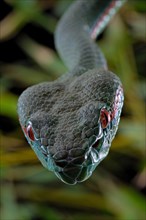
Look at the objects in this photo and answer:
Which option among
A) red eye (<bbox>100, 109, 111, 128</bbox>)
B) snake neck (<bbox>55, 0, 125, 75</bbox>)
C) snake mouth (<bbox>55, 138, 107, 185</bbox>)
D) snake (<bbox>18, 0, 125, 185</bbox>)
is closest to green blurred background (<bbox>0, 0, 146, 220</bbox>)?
snake neck (<bbox>55, 0, 125, 75</bbox>)

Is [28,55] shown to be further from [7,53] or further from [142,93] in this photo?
[142,93]

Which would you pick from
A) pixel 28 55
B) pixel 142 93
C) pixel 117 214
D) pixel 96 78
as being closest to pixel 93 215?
pixel 117 214

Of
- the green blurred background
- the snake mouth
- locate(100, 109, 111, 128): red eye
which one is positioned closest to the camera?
the snake mouth

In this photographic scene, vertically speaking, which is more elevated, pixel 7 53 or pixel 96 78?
pixel 96 78

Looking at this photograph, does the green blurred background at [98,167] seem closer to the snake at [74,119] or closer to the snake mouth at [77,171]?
the snake at [74,119]

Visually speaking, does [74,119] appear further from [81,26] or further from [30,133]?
[81,26]

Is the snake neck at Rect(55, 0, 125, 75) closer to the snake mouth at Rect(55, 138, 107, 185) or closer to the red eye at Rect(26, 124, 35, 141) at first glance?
the red eye at Rect(26, 124, 35, 141)

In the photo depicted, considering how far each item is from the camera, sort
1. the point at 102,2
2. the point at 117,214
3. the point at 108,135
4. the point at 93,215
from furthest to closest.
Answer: the point at 93,215 < the point at 117,214 < the point at 102,2 < the point at 108,135
